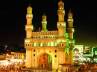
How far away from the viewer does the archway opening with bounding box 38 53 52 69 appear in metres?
35.6

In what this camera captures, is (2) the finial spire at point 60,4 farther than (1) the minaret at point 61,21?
Yes

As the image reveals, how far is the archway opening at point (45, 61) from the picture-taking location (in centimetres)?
3559

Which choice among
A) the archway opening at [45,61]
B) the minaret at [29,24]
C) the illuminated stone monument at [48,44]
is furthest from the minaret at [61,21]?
the archway opening at [45,61]

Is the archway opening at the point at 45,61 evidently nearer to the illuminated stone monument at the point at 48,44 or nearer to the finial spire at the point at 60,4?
the illuminated stone monument at the point at 48,44

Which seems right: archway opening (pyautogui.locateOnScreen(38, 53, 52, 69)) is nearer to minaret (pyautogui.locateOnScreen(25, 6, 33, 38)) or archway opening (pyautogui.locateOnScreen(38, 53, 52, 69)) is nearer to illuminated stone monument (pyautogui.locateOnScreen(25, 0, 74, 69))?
illuminated stone monument (pyautogui.locateOnScreen(25, 0, 74, 69))

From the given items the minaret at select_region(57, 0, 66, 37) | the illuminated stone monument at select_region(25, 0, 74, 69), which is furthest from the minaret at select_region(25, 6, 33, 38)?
the minaret at select_region(57, 0, 66, 37)

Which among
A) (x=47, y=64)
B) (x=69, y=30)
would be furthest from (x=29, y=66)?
(x=69, y=30)

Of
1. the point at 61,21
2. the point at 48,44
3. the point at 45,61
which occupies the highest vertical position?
the point at 61,21

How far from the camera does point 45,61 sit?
36469 millimetres

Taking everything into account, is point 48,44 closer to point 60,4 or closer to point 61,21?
point 61,21

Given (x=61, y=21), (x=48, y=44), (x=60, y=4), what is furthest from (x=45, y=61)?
(x=60, y=4)

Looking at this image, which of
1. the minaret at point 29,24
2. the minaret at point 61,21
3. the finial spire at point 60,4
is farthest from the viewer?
the minaret at point 29,24

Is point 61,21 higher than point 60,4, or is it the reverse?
point 60,4

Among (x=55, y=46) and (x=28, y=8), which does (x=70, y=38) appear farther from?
(x=28, y=8)
